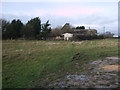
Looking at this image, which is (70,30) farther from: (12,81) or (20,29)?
(12,81)

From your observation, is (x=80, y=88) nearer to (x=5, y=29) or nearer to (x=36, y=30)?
(x=5, y=29)

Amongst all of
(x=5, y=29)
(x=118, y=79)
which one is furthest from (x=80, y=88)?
(x=5, y=29)

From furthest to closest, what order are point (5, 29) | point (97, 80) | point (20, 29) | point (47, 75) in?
1. point (20, 29)
2. point (5, 29)
3. point (47, 75)
4. point (97, 80)

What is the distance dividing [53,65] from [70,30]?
174 feet

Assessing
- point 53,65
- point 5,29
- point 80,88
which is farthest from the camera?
point 5,29

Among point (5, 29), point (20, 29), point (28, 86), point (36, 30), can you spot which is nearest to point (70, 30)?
point (36, 30)

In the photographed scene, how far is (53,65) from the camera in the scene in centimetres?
984

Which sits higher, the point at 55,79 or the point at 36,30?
the point at 36,30

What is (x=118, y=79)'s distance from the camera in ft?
21.2

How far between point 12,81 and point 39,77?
1.10 metres

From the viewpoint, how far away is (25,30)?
41.0 metres

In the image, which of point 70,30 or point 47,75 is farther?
A: point 70,30

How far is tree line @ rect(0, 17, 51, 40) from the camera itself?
39994 mm

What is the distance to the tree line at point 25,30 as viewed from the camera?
40.0m
